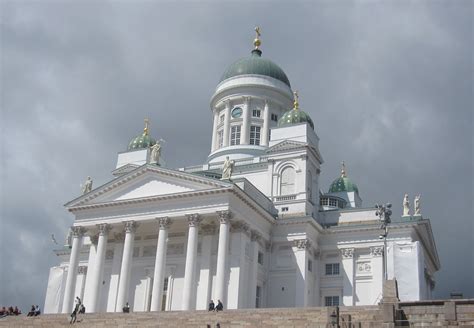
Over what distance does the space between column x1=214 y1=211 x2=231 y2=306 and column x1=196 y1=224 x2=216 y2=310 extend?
4.49 feet

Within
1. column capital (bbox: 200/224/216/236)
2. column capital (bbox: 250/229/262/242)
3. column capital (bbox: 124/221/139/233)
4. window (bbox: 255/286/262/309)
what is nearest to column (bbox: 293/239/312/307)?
window (bbox: 255/286/262/309)

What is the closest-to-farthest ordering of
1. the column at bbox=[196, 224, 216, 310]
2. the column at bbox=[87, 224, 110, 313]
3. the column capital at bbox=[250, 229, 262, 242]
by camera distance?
the column at bbox=[196, 224, 216, 310], the column at bbox=[87, 224, 110, 313], the column capital at bbox=[250, 229, 262, 242]

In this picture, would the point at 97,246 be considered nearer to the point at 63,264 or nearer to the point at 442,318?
the point at 63,264

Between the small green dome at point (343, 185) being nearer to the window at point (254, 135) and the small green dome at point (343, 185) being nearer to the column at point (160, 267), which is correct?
the window at point (254, 135)

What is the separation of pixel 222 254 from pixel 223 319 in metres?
8.58

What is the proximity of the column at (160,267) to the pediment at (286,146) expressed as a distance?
1121cm

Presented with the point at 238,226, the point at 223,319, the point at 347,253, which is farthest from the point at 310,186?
the point at 223,319

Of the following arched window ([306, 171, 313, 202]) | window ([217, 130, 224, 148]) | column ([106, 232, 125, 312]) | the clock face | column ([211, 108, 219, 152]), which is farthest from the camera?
column ([211, 108, 219, 152])

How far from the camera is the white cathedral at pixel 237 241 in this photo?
1575 inches

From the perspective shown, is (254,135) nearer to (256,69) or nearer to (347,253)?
(256,69)

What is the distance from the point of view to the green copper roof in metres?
56.8

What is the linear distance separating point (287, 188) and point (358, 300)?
9.56 meters

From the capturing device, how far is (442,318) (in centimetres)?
2375

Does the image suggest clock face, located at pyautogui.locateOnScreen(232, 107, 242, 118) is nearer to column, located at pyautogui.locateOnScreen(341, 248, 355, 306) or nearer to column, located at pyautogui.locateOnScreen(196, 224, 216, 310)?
column, located at pyautogui.locateOnScreen(341, 248, 355, 306)
